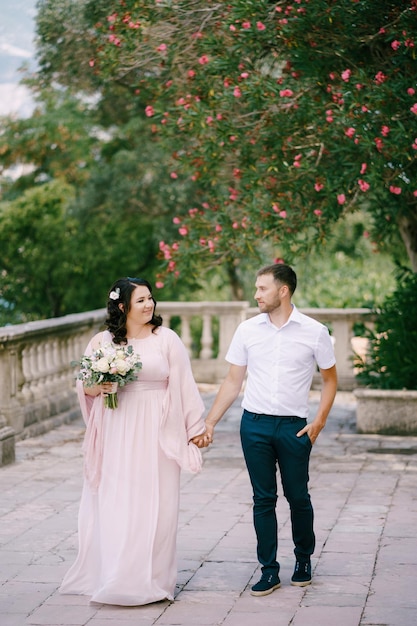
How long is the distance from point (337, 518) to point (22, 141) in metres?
24.5

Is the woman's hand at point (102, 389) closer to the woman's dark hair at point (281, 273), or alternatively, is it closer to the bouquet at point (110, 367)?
the bouquet at point (110, 367)

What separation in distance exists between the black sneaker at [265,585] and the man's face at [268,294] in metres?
1.44

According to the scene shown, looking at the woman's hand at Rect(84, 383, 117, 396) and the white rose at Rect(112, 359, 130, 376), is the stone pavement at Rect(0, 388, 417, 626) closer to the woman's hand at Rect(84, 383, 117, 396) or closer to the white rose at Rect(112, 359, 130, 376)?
the woman's hand at Rect(84, 383, 117, 396)

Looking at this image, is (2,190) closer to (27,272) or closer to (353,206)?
(27,272)

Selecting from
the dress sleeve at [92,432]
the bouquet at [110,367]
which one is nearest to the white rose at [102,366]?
the bouquet at [110,367]

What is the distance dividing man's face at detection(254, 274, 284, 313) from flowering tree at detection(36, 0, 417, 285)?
4.12 m

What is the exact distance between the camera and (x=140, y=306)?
6.12m

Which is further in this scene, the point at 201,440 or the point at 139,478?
the point at 201,440

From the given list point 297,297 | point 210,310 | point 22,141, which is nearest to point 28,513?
point 210,310

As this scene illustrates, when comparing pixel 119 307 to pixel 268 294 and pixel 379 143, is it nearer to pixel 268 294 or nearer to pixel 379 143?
pixel 268 294

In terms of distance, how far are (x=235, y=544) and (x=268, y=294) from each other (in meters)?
2.01

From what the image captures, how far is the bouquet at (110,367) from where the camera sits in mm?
5902

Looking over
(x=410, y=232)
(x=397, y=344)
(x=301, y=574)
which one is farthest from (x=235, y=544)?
(x=410, y=232)

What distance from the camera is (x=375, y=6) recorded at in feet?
33.5
